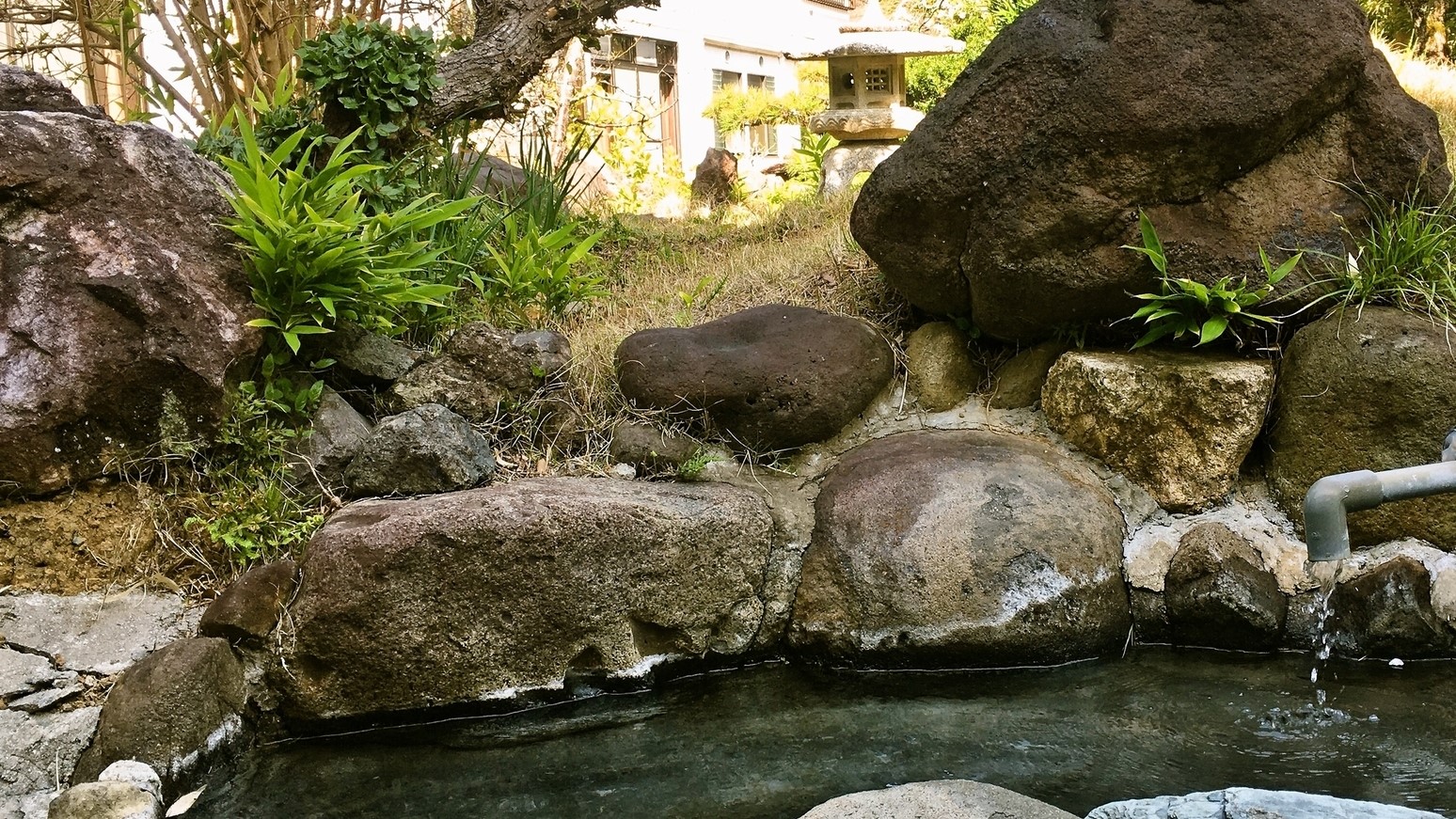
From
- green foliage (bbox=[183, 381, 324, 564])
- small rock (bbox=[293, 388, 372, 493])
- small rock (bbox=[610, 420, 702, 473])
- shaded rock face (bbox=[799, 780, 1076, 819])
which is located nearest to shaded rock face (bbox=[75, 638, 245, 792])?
green foliage (bbox=[183, 381, 324, 564])

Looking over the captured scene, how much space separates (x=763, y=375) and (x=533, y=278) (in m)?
1.63

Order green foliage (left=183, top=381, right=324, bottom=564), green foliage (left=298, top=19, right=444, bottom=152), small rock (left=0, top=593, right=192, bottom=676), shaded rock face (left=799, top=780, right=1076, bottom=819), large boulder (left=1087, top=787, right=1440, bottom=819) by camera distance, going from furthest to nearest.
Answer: green foliage (left=298, top=19, right=444, bottom=152) → green foliage (left=183, top=381, right=324, bottom=564) → small rock (left=0, top=593, right=192, bottom=676) → shaded rock face (left=799, top=780, right=1076, bottom=819) → large boulder (left=1087, top=787, right=1440, bottom=819)

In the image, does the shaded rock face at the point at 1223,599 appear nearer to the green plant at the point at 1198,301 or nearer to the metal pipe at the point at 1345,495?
the green plant at the point at 1198,301

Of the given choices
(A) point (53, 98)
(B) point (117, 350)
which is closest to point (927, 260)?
(B) point (117, 350)

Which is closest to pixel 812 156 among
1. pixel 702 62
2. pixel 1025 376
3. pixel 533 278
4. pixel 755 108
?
pixel 755 108

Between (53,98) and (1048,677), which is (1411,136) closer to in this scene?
(1048,677)

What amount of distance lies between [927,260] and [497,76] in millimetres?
2935

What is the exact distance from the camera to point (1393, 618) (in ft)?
13.3

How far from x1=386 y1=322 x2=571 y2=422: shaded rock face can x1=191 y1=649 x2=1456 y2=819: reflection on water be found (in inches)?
57.0

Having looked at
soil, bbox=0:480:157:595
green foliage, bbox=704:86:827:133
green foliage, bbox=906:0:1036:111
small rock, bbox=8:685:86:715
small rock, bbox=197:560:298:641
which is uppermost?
green foliage, bbox=906:0:1036:111

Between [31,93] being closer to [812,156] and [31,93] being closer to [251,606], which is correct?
[251,606]

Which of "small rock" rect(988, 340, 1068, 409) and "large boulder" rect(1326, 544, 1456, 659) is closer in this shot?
"large boulder" rect(1326, 544, 1456, 659)

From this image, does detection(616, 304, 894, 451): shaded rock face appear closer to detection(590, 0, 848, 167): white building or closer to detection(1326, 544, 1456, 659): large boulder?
detection(1326, 544, 1456, 659): large boulder

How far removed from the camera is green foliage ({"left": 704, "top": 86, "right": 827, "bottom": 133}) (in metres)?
16.9
